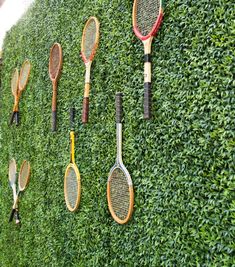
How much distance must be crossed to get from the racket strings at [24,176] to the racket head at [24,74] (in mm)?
561

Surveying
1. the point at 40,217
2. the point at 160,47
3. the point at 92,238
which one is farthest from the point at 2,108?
the point at 160,47

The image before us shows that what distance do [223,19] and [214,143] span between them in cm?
35

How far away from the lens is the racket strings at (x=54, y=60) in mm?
2195

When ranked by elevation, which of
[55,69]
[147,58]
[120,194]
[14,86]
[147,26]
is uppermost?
[14,86]

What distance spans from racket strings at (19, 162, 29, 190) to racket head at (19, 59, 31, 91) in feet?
1.84

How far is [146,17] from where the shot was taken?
1426mm

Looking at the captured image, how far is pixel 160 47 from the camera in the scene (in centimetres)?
136

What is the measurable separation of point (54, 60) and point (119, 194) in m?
1.04

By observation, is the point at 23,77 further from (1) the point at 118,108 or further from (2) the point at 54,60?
(1) the point at 118,108

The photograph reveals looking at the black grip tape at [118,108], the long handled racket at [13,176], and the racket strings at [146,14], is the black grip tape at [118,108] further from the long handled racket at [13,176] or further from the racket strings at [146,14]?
the long handled racket at [13,176]

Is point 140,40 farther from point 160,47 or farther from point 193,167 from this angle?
point 193,167

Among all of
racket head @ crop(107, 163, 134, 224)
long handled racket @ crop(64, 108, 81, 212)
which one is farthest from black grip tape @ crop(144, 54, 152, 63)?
long handled racket @ crop(64, 108, 81, 212)

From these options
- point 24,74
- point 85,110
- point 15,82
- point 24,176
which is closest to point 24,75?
point 24,74

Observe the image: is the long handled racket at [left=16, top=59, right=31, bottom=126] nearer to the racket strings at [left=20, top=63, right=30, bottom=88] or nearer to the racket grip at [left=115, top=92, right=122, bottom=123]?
the racket strings at [left=20, top=63, right=30, bottom=88]
